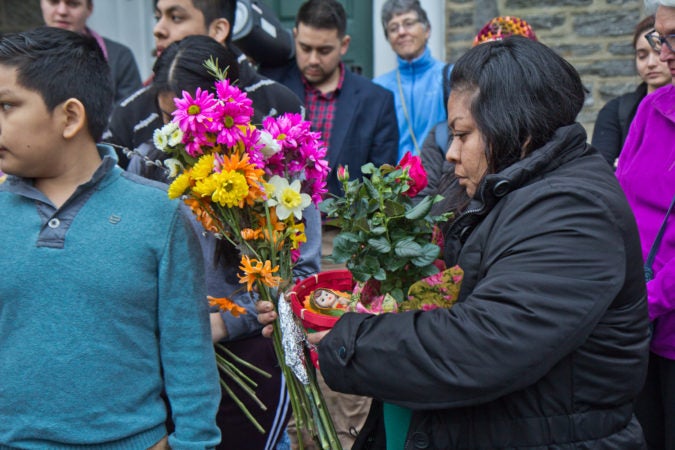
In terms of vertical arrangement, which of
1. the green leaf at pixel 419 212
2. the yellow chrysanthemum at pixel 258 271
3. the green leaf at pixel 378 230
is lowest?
the yellow chrysanthemum at pixel 258 271

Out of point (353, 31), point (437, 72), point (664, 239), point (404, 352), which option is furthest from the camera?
point (353, 31)

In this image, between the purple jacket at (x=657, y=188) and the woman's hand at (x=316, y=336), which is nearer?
the woman's hand at (x=316, y=336)

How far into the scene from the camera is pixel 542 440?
171cm

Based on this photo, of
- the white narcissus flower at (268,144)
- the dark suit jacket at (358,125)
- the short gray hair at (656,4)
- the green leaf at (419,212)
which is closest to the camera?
the green leaf at (419,212)

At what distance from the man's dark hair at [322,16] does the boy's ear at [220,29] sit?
3.05ft

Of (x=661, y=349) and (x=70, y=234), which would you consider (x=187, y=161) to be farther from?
(x=661, y=349)

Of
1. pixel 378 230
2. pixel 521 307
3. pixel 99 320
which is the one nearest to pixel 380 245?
pixel 378 230

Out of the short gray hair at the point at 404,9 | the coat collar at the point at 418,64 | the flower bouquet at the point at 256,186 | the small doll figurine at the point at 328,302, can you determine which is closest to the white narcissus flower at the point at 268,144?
the flower bouquet at the point at 256,186

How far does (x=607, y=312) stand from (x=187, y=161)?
108cm

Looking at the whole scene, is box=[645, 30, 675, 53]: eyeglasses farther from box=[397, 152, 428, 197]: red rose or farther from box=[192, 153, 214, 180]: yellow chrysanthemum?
box=[192, 153, 214, 180]: yellow chrysanthemum

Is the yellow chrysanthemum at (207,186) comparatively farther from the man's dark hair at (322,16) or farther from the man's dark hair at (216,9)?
the man's dark hair at (322,16)

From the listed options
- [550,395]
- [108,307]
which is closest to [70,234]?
[108,307]

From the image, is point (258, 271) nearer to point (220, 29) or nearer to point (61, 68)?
point (61, 68)

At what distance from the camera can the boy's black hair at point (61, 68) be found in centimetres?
189
